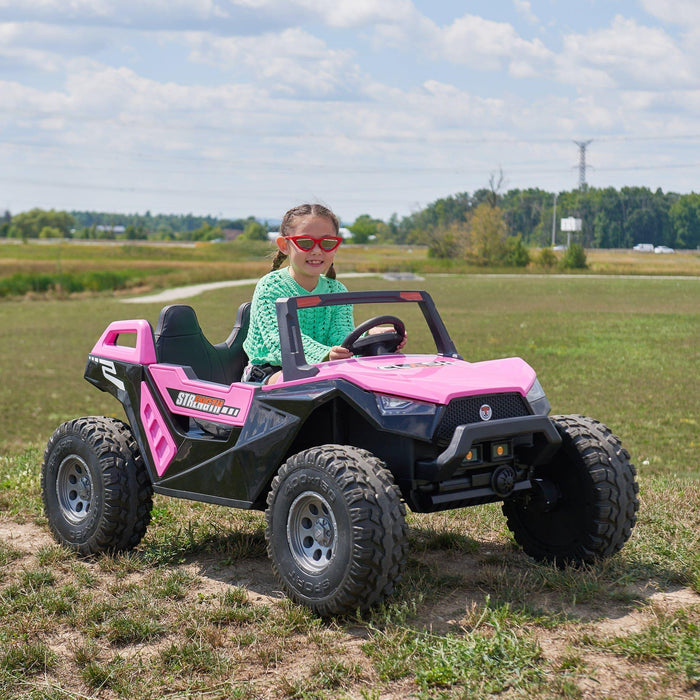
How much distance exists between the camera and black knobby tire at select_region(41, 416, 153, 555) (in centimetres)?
558

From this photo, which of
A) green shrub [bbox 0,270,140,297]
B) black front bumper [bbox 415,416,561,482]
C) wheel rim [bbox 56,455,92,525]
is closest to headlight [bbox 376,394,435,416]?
black front bumper [bbox 415,416,561,482]

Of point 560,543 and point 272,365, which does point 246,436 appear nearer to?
point 272,365

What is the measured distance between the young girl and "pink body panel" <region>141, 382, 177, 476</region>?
1.77 ft

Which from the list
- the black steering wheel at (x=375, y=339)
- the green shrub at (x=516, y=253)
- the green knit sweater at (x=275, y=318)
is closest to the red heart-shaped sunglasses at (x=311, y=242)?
the green knit sweater at (x=275, y=318)

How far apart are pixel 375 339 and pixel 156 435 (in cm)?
139

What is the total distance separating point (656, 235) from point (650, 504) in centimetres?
1045

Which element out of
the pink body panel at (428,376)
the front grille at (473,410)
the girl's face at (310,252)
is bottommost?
the front grille at (473,410)

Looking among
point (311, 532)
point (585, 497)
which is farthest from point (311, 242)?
point (585, 497)

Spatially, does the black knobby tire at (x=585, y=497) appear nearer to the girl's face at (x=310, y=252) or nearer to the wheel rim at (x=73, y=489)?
the girl's face at (x=310, y=252)

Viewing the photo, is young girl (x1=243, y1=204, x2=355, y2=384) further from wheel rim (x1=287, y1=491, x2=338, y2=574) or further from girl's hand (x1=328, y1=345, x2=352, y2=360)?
wheel rim (x1=287, y1=491, x2=338, y2=574)

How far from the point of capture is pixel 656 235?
1589 centimetres

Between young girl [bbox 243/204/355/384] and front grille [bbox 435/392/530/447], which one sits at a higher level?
young girl [bbox 243/204/355/384]

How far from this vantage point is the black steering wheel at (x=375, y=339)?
203 inches

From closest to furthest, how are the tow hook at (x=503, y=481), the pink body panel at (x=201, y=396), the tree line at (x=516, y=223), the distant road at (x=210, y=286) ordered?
1. the tow hook at (x=503, y=481)
2. the pink body panel at (x=201, y=396)
3. the tree line at (x=516, y=223)
4. the distant road at (x=210, y=286)
